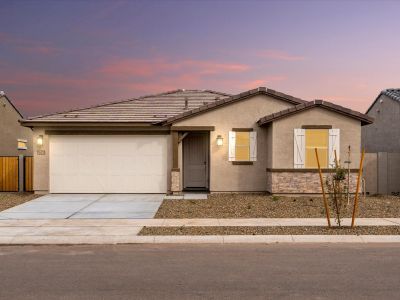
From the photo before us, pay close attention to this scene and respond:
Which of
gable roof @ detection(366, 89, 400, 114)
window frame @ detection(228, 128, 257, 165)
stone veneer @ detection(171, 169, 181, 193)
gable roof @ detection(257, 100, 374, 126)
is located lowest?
stone veneer @ detection(171, 169, 181, 193)

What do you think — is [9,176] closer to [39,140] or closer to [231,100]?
[39,140]

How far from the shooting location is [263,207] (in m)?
15.1

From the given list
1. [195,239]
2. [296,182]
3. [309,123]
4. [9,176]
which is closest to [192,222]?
[195,239]

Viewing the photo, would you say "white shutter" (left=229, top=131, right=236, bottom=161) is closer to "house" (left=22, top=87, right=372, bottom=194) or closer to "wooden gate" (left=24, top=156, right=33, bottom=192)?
"house" (left=22, top=87, right=372, bottom=194)

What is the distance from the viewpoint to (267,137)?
62.4ft

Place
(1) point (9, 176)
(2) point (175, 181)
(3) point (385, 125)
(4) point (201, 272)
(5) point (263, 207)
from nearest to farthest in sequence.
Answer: (4) point (201, 272) → (5) point (263, 207) → (2) point (175, 181) → (1) point (9, 176) → (3) point (385, 125)

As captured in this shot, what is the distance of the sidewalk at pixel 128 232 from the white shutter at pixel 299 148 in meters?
5.47

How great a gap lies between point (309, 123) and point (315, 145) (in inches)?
35.5

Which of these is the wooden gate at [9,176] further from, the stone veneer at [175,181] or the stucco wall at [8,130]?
the stucco wall at [8,130]

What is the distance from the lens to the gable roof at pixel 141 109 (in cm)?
1944

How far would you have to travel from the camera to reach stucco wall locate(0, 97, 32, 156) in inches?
1228

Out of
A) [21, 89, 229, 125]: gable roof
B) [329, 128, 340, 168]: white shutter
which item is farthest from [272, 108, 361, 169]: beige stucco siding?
[21, 89, 229, 125]: gable roof

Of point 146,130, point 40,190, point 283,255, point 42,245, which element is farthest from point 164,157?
point 283,255

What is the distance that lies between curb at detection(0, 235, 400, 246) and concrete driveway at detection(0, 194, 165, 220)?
3.08m
